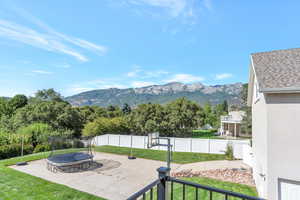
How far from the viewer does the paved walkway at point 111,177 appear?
585 cm

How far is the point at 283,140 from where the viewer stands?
13.2ft

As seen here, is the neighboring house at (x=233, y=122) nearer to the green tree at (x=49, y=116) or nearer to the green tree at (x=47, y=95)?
the green tree at (x=49, y=116)

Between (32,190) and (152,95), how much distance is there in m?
125

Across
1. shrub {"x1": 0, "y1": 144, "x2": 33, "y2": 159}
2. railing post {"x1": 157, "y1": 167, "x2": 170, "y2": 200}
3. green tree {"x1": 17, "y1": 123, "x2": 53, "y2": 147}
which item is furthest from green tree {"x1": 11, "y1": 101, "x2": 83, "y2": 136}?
railing post {"x1": 157, "y1": 167, "x2": 170, "y2": 200}

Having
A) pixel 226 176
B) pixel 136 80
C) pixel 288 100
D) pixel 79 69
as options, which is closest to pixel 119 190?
pixel 226 176

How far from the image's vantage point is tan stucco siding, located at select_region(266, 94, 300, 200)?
12.8 feet

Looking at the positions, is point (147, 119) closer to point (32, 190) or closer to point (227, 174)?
point (227, 174)

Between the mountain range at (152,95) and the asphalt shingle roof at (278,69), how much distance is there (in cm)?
9310

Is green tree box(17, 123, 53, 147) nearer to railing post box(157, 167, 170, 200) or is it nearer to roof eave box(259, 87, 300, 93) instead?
railing post box(157, 167, 170, 200)

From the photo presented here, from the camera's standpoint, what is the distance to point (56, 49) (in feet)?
39.8

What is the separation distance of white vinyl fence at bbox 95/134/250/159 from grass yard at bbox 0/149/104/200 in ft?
26.0

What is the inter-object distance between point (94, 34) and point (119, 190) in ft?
30.6

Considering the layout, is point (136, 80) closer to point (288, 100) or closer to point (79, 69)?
point (79, 69)

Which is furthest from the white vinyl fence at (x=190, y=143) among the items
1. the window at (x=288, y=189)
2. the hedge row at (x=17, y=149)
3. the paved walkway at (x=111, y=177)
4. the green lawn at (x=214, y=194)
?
the window at (x=288, y=189)
